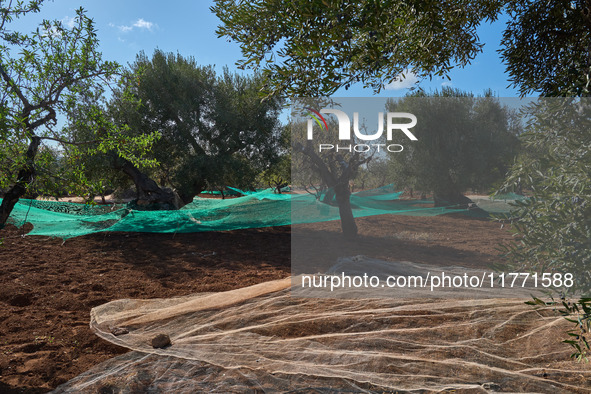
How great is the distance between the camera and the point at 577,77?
2996 millimetres

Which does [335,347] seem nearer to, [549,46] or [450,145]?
[549,46]

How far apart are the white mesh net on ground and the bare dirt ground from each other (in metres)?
0.35

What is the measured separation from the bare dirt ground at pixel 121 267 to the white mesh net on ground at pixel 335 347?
355 millimetres

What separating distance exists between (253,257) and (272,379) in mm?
4559

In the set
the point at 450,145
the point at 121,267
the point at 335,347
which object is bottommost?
the point at 121,267

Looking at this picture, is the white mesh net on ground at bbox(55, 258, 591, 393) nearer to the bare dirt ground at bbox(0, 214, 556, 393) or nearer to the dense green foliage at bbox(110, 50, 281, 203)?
the bare dirt ground at bbox(0, 214, 556, 393)

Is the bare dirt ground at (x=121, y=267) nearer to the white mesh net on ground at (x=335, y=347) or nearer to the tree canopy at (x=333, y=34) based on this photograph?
the white mesh net on ground at (x=335, y=347)

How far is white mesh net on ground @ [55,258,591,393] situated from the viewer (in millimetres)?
2471

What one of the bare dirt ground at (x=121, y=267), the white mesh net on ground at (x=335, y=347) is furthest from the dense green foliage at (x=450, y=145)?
the white mesh net on ground at (x=335, y=347)

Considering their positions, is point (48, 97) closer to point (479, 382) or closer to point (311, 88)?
point (311, 88)

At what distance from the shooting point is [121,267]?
6.23 m

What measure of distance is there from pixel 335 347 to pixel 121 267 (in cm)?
449

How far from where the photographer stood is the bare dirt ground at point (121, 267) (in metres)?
3.20

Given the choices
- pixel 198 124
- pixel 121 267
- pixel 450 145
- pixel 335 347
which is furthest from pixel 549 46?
pixel 198 124
